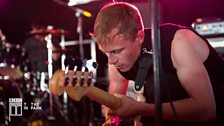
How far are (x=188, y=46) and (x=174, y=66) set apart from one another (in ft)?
0.48

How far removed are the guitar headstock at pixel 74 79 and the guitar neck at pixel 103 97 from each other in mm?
39

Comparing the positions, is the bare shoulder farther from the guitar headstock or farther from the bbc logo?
the bbc logo

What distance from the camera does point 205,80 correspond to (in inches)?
74.1

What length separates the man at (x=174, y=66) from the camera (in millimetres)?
1896

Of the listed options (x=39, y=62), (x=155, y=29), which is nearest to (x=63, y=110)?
(x=39, y=62)

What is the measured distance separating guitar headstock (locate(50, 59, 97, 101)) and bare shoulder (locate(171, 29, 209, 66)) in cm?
49

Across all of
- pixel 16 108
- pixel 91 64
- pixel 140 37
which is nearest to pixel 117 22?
pixel 140 37

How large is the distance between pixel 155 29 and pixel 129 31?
14.8 inches

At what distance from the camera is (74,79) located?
1.71m

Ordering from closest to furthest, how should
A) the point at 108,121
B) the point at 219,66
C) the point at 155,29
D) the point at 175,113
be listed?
the point at 155,29 → the point at 175,113 → the point at 219,66 → the point at 108,121

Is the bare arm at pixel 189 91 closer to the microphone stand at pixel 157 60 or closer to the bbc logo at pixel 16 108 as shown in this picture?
the microphone stand at pixel 157 60

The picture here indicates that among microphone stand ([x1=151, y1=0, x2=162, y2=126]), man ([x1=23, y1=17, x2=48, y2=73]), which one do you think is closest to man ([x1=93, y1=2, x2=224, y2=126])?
Answer: microphone stand ([x1=151, y1=0, x2=162, y2=126])

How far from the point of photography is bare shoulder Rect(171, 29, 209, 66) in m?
1.93

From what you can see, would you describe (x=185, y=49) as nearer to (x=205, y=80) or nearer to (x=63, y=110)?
(x=205, y=80)
